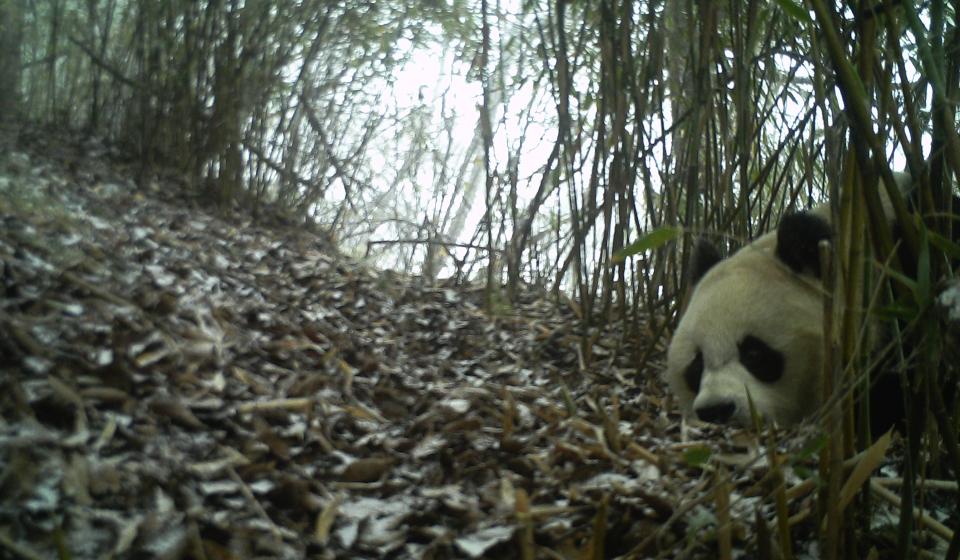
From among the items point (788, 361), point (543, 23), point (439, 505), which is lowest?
point (439, 505)

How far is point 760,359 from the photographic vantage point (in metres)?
1.82

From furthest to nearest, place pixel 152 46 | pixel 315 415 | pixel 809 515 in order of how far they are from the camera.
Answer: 1. pixel 152 46
2. pixel 315 415
3. pixel 809 515

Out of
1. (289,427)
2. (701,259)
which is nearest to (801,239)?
(701,259)

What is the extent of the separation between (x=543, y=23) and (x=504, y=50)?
0.21 m

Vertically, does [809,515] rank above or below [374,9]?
below

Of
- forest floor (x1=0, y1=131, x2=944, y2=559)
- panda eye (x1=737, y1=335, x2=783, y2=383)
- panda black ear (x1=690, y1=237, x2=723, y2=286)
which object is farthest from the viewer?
panda black ear (x1=690, y1=237, x2=723, y2=286)

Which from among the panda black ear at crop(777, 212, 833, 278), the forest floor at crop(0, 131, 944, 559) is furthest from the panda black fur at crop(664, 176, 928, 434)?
the forest floor at crop(0, 131, 944, 559)

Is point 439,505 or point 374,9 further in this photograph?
point 374,9

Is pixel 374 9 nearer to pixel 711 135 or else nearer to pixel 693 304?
pixel 711 135

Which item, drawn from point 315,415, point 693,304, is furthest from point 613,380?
point 315,415

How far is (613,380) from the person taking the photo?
252 cm

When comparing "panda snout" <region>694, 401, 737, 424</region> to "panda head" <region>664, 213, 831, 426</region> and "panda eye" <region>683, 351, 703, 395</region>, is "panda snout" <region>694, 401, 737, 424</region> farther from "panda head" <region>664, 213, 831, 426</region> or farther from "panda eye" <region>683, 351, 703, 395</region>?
"panda eye" <region>683, 351, 703, 395</region>

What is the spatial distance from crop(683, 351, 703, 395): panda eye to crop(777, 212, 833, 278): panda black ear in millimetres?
320

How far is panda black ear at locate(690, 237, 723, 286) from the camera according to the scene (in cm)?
213
